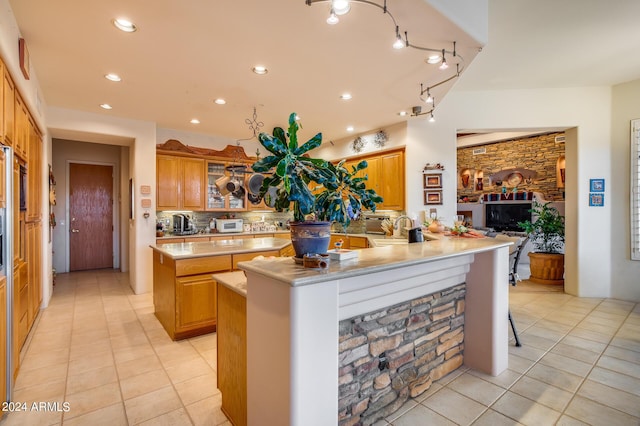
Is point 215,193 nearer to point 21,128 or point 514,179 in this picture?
point 21,128

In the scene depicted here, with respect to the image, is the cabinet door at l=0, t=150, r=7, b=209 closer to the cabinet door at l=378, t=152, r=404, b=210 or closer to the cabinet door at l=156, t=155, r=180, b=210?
the cabinet door at l=156, t=155, r=180, b=210

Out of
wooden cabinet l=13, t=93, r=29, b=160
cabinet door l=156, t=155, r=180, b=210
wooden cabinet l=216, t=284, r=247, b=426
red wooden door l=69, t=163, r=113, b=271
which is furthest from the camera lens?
red wooden door l=69, t=163, r=113, b=271

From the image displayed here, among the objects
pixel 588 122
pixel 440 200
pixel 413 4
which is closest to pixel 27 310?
pixel 413 4

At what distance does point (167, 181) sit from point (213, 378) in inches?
150

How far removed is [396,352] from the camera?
195 cm

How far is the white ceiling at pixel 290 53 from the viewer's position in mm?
2191

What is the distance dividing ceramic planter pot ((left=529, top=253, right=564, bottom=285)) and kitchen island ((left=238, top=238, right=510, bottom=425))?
3.80m

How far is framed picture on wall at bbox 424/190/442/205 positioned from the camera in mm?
4809

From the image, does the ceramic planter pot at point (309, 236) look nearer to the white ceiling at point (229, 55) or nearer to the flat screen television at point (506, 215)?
the white ceiling at point (229, 55)

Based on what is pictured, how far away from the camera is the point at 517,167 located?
27.1 ft

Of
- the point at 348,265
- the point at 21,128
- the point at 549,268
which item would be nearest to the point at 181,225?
the point at 21,128

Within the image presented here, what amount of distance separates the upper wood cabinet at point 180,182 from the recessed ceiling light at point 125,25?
121 inches

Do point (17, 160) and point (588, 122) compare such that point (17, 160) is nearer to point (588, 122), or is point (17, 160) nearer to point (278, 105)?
point (278, 105)

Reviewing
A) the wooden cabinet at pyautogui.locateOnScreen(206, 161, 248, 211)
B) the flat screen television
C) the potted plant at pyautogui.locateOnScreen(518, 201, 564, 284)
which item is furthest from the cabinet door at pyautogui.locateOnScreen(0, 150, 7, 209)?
the flat screen television
